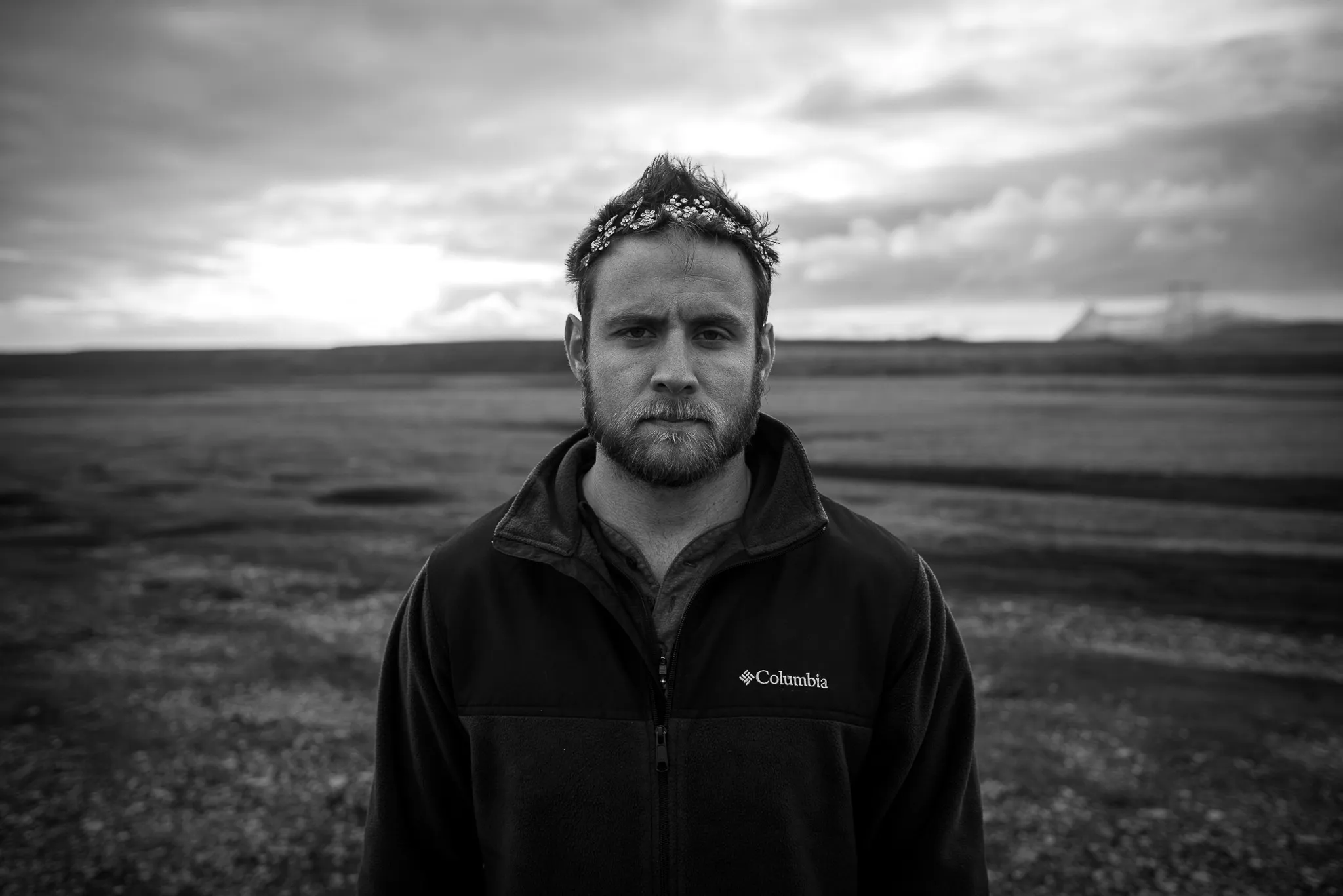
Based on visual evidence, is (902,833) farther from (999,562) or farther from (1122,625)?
(999,562)

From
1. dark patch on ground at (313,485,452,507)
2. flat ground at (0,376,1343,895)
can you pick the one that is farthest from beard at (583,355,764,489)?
dark patch on ground at (313,485,452,507)

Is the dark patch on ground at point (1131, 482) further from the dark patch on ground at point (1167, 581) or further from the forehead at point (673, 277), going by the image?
the forehead at point (673, 277)

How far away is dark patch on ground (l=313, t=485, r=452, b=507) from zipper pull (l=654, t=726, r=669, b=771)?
19.8 meters

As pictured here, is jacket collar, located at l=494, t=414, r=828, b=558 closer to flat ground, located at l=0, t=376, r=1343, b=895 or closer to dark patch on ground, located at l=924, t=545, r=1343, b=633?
flat ground, located at l=0, t=376, r=1343, b=895

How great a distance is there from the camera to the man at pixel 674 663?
2.62 m

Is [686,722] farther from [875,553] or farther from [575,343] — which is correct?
[575,343]

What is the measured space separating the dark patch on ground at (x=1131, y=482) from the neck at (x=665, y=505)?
2262 centimetres

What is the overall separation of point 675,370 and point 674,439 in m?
0.23

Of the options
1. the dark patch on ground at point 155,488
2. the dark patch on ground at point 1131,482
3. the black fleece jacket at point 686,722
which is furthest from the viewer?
the dark patch on ground at point 155,488

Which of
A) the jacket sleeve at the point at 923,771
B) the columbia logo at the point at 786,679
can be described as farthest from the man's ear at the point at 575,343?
the jacket sleeve at the point at 923,771

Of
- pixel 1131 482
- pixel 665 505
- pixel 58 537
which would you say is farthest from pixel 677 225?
pixel 1131 482

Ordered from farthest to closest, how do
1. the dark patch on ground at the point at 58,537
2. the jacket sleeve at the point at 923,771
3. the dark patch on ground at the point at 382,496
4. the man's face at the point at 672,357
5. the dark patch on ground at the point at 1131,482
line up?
the dark patch on ground at the point at 1131,482 < the dark patch on ground at the point at 382,496 < the dark patch on ground at the point at 58,537 < the man's face at the point at 672,357 < the jacket sleeve at the point at 923,771

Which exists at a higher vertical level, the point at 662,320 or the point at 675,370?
the point at 662,320

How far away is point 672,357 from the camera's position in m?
2.86
